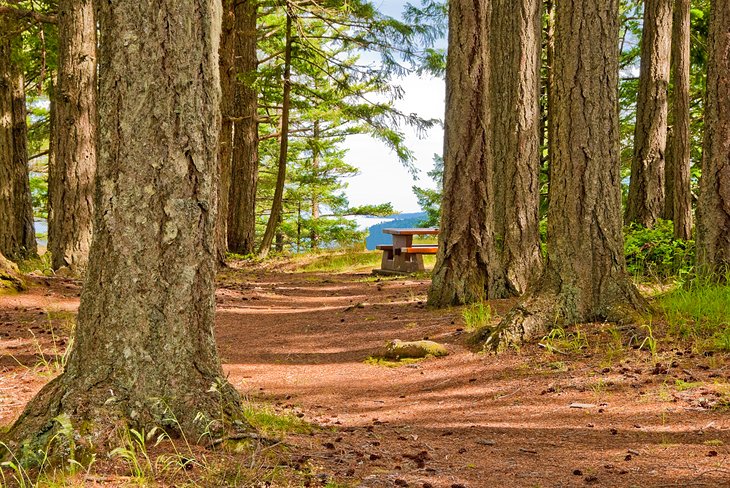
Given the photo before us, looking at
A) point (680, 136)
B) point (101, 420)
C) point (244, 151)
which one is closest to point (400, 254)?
point (244, 151)

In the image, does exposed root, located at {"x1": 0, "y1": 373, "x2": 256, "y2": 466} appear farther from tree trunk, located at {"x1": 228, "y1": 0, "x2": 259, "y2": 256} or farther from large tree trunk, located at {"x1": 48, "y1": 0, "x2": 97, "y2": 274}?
tree trunk, located at {"x1": 228, "y1": 0, "x2": 259, "y2": 256}

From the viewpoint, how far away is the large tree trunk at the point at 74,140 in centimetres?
1106

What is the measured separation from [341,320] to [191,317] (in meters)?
5.58

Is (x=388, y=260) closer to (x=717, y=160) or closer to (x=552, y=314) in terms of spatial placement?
(x=717, y=160)

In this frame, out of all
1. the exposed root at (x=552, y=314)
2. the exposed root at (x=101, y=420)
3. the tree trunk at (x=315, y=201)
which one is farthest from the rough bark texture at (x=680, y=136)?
the tree trunk at (x=315, y=201)

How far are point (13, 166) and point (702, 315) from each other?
13.6 meters

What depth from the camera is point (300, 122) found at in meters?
25.7

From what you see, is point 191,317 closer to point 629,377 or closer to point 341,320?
point 629,377

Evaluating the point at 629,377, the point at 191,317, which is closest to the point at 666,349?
the point at 629,377

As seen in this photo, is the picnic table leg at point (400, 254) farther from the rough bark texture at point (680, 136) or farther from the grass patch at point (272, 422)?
the grass patch at point (272, 422)

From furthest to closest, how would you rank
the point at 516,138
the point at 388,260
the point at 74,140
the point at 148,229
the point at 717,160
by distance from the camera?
the point at 388,260 → the point at 74,140 → the point at 516,138 → the point at 717,160 → the point at 148,229

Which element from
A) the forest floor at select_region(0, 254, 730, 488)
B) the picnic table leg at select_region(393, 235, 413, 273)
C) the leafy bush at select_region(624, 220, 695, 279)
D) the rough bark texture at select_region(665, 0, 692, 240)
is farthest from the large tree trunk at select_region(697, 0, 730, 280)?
the picnic table leg at select_region(393, 235, 413, 273)

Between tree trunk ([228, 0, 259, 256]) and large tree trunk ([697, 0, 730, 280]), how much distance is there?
1114 centimetres

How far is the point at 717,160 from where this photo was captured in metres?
7.82
